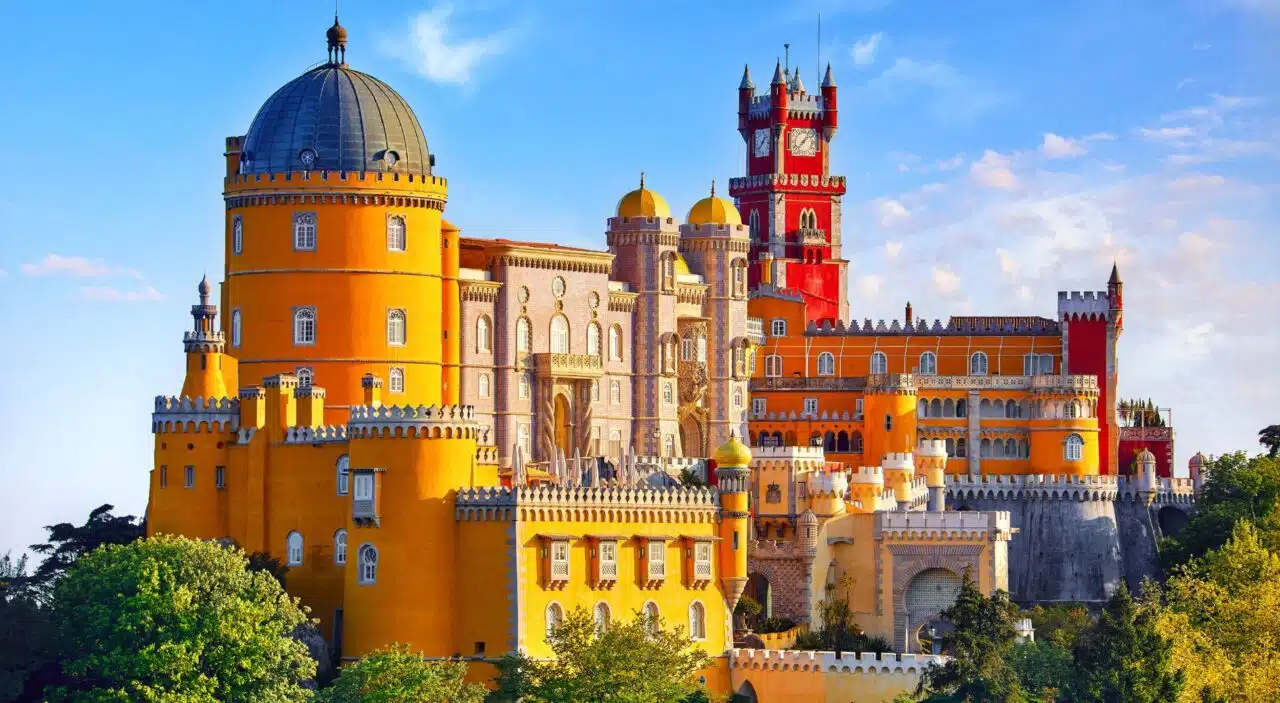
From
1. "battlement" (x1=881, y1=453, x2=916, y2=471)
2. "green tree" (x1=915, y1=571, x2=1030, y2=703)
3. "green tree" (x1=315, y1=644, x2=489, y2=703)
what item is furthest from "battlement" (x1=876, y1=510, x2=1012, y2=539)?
"green tree" (x1=315, y1=644, x2=489, y2=703)

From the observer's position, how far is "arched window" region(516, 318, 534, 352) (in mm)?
133250

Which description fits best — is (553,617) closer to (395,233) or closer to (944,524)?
(395,233)

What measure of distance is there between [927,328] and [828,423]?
9026mm

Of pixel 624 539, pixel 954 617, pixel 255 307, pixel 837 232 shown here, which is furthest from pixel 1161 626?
pixel 837 232

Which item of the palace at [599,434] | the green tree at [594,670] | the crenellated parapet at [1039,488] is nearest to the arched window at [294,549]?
the palace at [599,434]

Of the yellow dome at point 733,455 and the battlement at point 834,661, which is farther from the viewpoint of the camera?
the yellow dome at point 733,455

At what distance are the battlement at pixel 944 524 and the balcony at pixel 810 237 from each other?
155 feet

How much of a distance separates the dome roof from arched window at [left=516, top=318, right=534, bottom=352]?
15.0 m

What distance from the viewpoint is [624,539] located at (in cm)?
11031

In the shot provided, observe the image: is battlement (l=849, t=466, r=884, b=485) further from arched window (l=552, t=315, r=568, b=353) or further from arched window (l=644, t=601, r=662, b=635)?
arched window (l=644, t=601, r=662, b=635)

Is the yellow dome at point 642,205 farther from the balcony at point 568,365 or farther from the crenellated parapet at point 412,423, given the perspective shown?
the crenellated parapet at point 412,423

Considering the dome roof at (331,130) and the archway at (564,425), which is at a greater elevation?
the dome roof at (331,130)

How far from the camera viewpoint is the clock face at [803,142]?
558ft

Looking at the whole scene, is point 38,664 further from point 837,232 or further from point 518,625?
point 837,232
